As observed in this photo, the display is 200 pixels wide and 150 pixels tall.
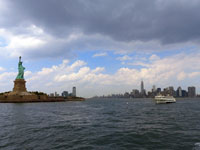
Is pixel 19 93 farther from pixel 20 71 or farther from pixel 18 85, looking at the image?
pixel 20 71

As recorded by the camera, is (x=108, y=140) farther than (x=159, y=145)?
Yes

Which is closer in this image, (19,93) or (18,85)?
(19,93)

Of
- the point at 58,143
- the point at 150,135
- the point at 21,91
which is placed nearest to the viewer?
the point at 58,143

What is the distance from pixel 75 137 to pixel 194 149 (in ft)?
36.5

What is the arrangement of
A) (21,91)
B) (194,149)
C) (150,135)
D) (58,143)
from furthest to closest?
(21,91) → (150,135) → (58,143) → (194,149)

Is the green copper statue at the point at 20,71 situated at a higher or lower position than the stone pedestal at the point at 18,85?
higher

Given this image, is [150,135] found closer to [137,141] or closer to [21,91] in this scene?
[137,141]

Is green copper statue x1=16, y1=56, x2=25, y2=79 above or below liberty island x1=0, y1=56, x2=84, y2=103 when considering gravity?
above

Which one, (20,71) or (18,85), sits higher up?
(20,71)

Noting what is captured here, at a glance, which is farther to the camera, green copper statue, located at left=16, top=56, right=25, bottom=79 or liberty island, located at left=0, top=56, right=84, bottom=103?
green copper statue, located at left=16, top=56, right=25, bottom=79

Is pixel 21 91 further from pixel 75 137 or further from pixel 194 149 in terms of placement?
pixel 194 149

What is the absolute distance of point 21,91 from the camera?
122438 millimetres

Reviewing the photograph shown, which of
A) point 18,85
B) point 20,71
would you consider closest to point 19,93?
point 18,85

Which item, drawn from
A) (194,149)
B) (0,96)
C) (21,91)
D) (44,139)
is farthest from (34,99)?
(194,149)
